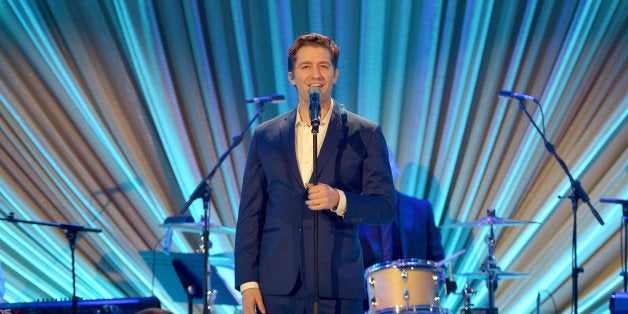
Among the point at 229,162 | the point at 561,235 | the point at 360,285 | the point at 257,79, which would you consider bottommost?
the point at 360,285

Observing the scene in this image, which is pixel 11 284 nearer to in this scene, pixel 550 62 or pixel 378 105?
pixel 378 105

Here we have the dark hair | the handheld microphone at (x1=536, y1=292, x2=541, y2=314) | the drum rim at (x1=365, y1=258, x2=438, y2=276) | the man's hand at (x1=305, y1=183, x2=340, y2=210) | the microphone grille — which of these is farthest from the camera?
the handheld microphone at (x1=536, y1=292, x2=541, y2=314)

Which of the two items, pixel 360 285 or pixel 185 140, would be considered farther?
pixel 185 140

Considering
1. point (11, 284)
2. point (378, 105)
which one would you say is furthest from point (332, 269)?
point (11, 284)

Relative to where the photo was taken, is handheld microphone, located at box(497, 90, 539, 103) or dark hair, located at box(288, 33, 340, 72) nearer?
dark hair, located at box(288, 33, 340, 72)

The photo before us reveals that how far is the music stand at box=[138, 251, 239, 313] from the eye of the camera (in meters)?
4.93

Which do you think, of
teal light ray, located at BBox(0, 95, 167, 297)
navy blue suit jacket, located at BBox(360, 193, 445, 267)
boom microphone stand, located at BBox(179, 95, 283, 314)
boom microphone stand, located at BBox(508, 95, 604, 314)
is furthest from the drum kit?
teal light ray, located at BBox(0, 95, 167, 297)

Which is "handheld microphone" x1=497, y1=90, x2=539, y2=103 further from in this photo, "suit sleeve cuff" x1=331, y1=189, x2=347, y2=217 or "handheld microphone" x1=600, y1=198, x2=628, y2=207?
"suit sleeve cuff" x1=331, y1=189, x2=347, y2=217

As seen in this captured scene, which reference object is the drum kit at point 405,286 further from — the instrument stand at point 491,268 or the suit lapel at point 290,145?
the suit lapel at point 290,145

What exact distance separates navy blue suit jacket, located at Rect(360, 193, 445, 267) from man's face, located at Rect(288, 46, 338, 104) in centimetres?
271

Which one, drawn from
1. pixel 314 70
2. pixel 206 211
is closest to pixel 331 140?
pixel 314 70

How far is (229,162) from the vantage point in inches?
234

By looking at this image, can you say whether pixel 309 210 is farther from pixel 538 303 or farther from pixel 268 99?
pixel 538 303

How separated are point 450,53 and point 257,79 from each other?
1.35 m
